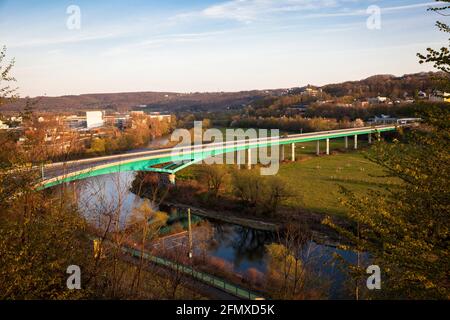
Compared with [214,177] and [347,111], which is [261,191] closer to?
[214,177]

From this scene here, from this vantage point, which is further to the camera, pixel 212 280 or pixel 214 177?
pixel 214 177

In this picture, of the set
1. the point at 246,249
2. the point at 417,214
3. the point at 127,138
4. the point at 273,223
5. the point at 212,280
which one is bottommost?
the point at 246,249

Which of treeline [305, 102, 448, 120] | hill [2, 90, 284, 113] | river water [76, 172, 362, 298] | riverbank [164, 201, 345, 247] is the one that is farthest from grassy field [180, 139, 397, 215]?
hill [2, 90, 284, 113]

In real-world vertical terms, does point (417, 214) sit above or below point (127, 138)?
above

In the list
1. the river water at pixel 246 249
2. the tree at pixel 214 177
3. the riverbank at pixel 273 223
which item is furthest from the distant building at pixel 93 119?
the river water at pixel 246 249

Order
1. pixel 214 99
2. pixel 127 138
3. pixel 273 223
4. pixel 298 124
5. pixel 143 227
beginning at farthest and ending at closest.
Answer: pixel 214 99, pixel 298 124, pixel 127 138, pixel 273 223, pixel 143 227

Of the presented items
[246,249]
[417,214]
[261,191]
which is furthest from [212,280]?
[261,191]

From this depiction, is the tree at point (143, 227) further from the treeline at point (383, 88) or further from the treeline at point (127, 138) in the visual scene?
the treeline at point (383, 88)

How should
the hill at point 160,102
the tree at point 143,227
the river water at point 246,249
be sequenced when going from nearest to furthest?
the tree at point 143,227, the river water at point 246,249, the hill at point 160,102
